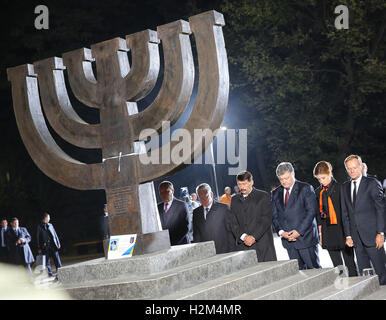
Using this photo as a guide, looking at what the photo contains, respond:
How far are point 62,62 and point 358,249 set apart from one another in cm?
411

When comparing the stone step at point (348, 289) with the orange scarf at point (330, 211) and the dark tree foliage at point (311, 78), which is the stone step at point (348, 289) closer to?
the orange scarf at point (330, 211)

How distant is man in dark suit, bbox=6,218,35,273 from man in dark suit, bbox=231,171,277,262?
374 inches

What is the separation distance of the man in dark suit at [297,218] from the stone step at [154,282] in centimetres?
134

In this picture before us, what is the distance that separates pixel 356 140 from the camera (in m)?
26.0

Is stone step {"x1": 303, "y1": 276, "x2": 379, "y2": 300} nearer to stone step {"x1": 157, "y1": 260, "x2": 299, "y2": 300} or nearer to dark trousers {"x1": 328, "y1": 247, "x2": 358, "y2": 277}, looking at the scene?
stone step {"x1": 157, "y1": 260, "x2": 299, "y2": 300}

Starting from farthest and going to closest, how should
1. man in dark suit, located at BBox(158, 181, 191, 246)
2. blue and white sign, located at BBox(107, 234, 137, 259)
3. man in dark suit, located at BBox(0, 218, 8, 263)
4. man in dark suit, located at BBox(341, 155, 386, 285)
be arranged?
man in dark suit, located at BBox(0, 218, 8, 263) < man in dark suit, located at BBox(158, 181, 191, 246) < man in dark suit, located at BBox(341, 155, 386, 285) < blue and white sign, located at BBox(107, 234, 137, 259)

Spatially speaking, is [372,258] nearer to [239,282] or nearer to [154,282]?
[239,282]

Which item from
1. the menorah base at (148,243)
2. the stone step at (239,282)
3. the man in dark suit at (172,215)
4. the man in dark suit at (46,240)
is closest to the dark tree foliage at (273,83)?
the man in dark suit at (46,240)

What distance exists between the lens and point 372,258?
748 centimetres

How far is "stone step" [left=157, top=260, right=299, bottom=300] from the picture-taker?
562 centimetres

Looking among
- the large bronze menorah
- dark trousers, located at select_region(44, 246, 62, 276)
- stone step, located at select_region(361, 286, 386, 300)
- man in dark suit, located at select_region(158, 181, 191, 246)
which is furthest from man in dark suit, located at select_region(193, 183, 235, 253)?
dark trousers, located at select_region(44, 246, 62, 276)

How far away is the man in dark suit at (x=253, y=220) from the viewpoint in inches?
304

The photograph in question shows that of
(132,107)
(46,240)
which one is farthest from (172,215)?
(46,240)

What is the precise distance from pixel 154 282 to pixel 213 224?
2.64 meters
